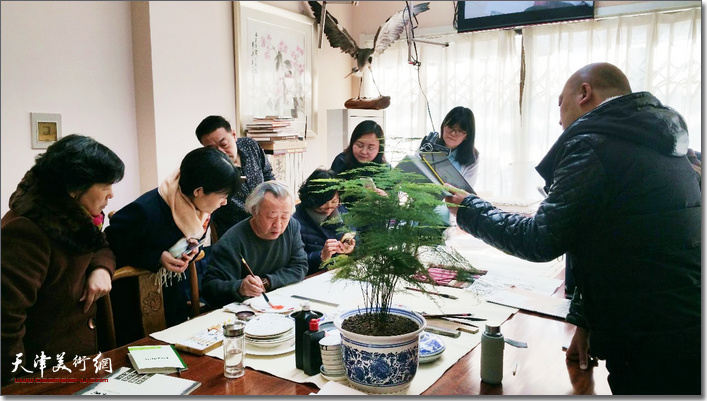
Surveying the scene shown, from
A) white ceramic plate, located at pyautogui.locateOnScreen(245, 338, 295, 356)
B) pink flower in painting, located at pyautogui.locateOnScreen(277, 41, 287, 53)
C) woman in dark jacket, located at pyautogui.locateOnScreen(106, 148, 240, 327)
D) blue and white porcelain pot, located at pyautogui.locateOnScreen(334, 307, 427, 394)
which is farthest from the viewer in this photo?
pink flower in painting, located at pyautogui.locateOnScreen(277, 41, 287, 53)

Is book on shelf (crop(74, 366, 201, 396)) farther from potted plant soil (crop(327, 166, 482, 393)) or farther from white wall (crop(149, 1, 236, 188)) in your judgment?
white wall (crop(149, 1, 236, 188))

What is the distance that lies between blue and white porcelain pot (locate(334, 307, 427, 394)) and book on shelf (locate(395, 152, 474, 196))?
0.54 metres

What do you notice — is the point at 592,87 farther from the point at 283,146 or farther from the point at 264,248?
the point at 283,146

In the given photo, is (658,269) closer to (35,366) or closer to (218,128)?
(35,366)

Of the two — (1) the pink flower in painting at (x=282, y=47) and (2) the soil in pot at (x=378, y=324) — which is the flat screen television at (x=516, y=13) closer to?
(1) the pink flower in painting at (x=282, y=47)

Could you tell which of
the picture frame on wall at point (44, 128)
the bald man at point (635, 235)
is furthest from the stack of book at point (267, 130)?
the bald man at point (635, 235)

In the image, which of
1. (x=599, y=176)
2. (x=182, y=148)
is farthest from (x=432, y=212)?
(x=182, y=148)

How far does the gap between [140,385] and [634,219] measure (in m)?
1.10

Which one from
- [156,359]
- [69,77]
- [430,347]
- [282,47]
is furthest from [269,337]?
[282,47]

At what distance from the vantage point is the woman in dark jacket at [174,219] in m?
1.64

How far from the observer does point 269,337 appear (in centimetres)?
124

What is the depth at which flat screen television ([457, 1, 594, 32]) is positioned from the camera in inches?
136

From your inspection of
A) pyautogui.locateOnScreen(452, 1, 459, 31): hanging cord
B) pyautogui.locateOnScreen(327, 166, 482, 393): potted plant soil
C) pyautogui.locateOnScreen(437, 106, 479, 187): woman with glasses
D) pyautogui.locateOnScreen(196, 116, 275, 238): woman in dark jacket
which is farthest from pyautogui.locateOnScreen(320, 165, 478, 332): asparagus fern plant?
pyautogui.locateOnScreen(452, 1, 459, 31): hanging cord

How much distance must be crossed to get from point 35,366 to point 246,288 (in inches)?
25.3
